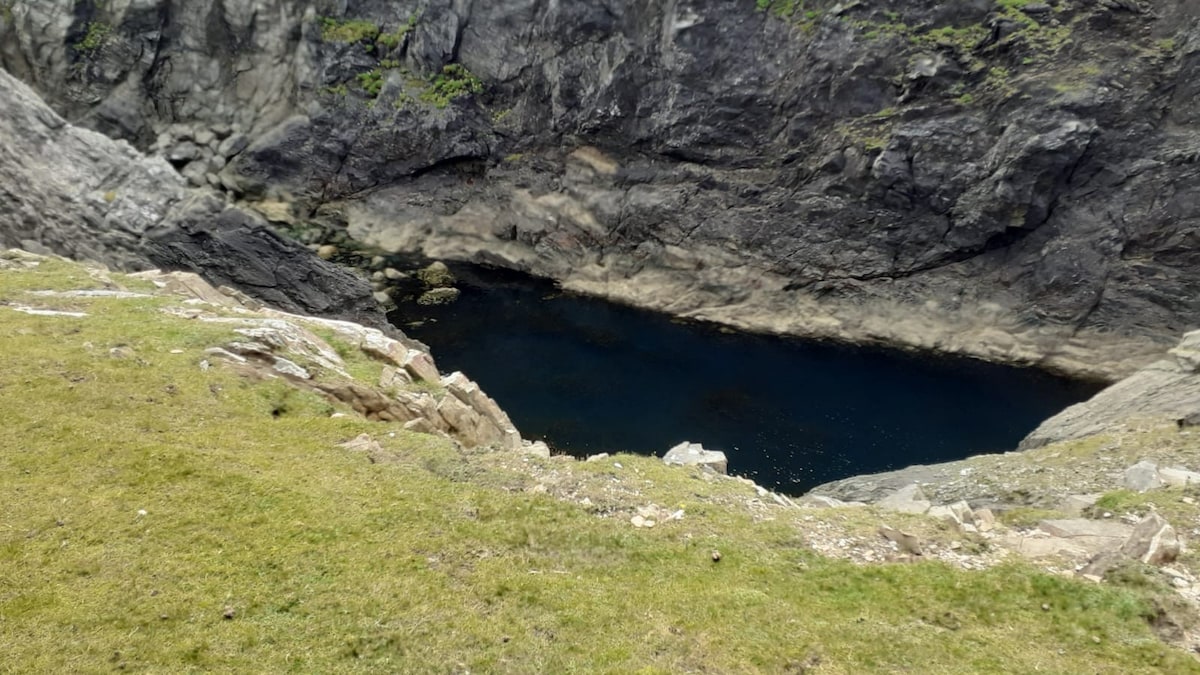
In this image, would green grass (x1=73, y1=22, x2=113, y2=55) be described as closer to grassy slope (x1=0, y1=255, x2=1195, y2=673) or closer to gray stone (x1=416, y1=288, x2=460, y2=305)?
gray stone (x1=416, y1=288, x2=460, y2=305)

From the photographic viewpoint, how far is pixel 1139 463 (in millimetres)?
23391

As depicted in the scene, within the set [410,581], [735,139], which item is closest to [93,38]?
[735,139]

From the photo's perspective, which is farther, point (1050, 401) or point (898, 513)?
point (1050, 401)

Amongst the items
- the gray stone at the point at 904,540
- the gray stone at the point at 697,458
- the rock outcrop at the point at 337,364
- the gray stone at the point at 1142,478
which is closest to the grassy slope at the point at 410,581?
the gray stone at the point at 904,540

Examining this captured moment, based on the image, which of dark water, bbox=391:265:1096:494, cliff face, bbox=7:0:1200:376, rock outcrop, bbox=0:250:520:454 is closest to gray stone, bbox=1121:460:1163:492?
dark water, bbox=391:265:1096:494

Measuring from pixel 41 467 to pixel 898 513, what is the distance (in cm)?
2074

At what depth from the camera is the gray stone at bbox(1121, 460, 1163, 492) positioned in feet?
71.4

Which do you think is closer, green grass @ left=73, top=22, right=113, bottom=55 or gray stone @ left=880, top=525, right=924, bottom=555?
gray stone @ left=880, top=525, right=924, bottom=555

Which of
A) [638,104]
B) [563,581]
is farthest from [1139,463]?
[638,104]

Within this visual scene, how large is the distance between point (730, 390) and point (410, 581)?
138ft

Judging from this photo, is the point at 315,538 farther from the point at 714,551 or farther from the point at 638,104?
the point at 638,104

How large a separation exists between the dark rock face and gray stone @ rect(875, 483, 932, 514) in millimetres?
34061

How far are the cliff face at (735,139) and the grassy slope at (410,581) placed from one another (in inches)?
2038

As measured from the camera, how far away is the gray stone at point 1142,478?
21.8 m
